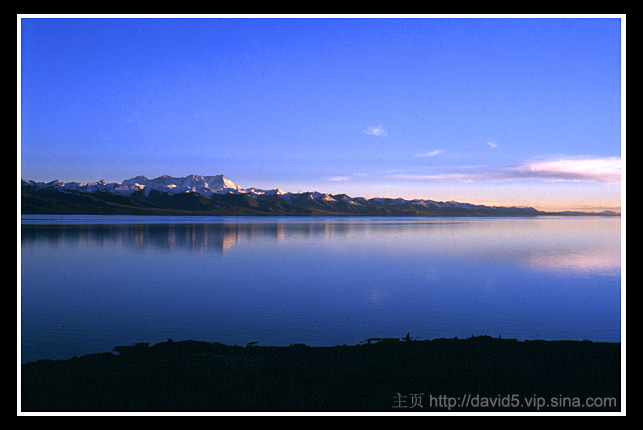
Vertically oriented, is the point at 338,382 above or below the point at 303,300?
above

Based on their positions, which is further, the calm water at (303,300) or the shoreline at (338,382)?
the calm water at (303,300)

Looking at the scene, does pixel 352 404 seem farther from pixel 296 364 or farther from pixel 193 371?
pixel 193 371

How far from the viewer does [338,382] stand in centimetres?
691

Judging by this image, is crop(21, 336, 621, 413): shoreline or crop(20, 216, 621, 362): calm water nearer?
crop(21, 336, 621, 413): shoreline

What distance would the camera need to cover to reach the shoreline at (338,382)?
21.3ft

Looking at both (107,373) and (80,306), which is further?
(80,306)

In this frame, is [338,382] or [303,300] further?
[303,300]

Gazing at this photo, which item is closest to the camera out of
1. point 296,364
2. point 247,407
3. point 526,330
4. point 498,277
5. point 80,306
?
point 247,407

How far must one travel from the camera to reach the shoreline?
255 inches

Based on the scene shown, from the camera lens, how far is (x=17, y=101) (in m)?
6.74

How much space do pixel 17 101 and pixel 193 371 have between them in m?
5.23
